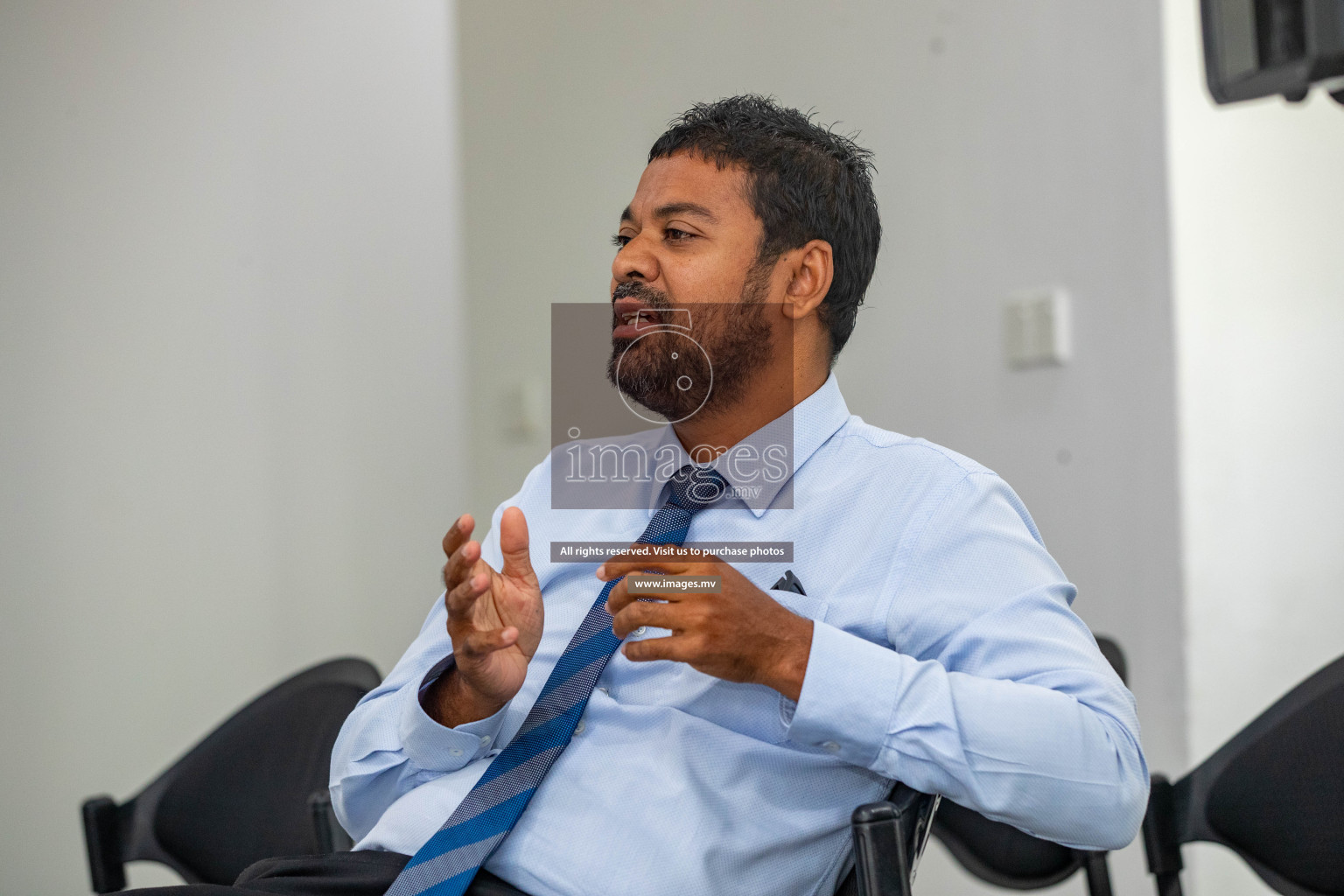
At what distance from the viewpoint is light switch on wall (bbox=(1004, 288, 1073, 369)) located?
1.68 meters

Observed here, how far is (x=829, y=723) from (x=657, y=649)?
0.16 m

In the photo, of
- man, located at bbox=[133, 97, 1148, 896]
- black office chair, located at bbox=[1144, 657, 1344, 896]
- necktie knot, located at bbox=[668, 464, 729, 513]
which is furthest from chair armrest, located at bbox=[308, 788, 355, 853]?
black office chair, located at bbox=[1144, 657, 1344, 896]

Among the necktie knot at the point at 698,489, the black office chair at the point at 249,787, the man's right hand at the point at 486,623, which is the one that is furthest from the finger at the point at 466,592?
the black office chair at the point at 249,787

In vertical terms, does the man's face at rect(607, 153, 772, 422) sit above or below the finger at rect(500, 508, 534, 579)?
above

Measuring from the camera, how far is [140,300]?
2.34 meters

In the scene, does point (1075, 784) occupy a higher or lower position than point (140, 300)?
lower

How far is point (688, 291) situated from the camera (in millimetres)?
1015

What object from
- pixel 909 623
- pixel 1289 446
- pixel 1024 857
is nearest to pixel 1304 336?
pixel 1289 446

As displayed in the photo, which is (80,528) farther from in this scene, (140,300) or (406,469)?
(406,469)

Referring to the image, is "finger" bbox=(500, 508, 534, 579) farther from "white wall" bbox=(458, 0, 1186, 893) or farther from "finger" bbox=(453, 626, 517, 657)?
"white wall" bbox=(458, 0, 1186, 893)

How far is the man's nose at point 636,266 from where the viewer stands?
40.1 inches

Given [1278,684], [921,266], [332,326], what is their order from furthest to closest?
[332,326] < [921,266] < [1278,684]

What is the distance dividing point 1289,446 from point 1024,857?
0.74m

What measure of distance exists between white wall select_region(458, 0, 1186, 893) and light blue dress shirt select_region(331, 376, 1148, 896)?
49 centimetres
